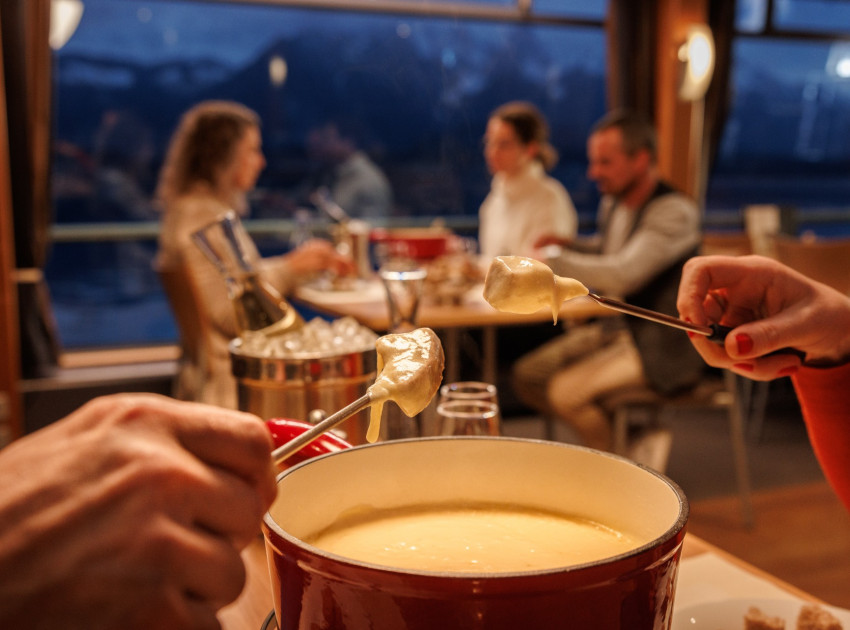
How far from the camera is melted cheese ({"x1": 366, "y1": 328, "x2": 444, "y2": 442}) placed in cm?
52

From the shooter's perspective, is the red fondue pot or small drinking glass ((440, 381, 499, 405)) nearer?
the red fondue pot

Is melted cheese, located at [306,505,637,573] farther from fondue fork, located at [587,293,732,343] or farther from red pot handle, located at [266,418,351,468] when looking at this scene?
fondue fork, located at [587,293,732,343]

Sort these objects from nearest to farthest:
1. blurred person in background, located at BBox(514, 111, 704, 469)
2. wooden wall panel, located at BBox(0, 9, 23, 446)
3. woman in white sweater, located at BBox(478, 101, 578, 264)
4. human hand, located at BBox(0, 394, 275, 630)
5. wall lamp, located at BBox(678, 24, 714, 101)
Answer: human hand, located at BBox(0, 394, 275, 630) → blurred person in background, located at BBox(514, 111, 704, 469) → wooden wall panel, located at BBox(0, 9, 23, 446) → woman in white sweater, located at BBox(478, 101, 578, 264) → wall lamp, located at BBox(678, 24, 714, 101)

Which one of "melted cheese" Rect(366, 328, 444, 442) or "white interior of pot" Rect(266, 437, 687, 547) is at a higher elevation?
"melted cheese" Rect(366, 328, 444, 442)

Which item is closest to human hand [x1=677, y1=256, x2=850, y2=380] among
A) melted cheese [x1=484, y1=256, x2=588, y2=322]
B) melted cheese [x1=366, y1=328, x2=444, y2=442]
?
melted cheese [x1=484, y1=256, x2=588, y2=322]

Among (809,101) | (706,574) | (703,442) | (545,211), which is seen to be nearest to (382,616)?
(706,574)

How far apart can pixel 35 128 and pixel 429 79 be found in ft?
9.08

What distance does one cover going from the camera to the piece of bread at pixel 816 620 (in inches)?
23.9

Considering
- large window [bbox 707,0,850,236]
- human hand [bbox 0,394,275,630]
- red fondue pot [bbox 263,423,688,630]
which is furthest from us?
large window [bbox 707,0,850,236]

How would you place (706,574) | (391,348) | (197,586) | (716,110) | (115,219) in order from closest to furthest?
(197,586) → (391,348) → (706,574) → (716,110) → (115,219)

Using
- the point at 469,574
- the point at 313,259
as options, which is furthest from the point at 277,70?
the point at 469,574

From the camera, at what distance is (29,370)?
3.97 m

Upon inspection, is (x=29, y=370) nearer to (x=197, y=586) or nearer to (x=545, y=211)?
(x=545, y=211)

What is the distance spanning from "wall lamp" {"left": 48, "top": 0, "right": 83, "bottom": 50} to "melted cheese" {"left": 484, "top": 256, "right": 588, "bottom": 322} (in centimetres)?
403
